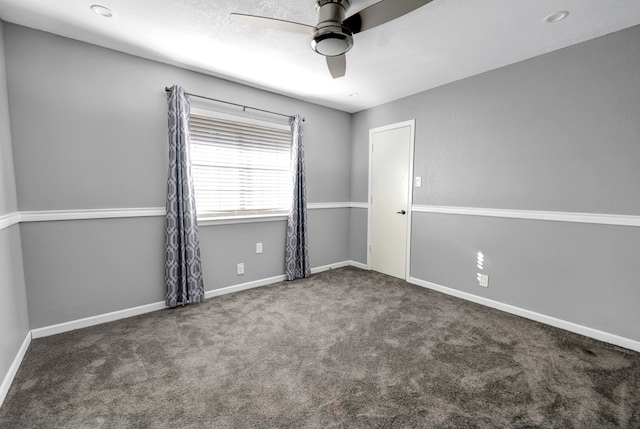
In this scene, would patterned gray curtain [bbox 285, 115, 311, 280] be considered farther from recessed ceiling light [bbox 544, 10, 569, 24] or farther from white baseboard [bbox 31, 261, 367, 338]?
recessed ceiling light [bbox 544, 10, 569, 24]

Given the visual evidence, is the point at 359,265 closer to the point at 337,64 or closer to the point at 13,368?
the point at 337,64

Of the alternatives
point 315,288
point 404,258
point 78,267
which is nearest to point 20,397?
point 78,267

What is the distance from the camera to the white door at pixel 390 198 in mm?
3705

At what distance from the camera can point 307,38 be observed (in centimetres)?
226

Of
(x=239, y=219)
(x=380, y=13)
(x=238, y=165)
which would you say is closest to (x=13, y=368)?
(x=239, y=219)

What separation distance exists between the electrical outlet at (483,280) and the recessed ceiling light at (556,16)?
7.30 feet

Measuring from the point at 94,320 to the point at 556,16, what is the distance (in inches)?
169

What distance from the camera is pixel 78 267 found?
94.3 inches

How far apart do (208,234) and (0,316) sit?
1.63 metres

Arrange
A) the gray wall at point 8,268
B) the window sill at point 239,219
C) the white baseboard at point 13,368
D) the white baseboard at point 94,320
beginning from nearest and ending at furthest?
the white baseboard at point 13,368
the gray wall at point 8,268
the white baseboard at point 94,320
the window sill at point 239,219

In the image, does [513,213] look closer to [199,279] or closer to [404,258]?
[404,258]

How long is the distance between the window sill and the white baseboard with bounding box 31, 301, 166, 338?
913mm

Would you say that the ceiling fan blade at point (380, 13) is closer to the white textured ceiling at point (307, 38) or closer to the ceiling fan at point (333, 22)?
the ceiling fan at point (333, 22)

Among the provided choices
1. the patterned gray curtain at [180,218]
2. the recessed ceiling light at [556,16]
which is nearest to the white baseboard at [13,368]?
the patterned gray curtain at [180,218]
